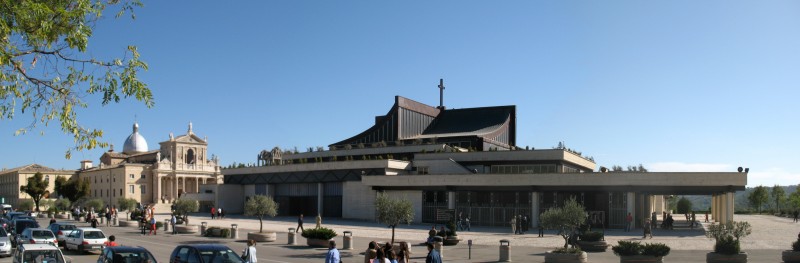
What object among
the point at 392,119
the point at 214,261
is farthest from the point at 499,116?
the point at 214,261

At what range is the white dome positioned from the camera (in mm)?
128250

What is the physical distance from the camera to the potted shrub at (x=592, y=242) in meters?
33.5

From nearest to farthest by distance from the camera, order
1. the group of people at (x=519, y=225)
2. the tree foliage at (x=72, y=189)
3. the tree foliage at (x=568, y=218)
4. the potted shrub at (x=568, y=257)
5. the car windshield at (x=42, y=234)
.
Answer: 1. the potted shrub at (x=568, y=257)
2. the tree foliage at (x=568, y=218)
3. the car windshield at (x=42, y=234)
4. the group of people at (x=519, y=225)
5. the tree foliage at (x=72, y=189)

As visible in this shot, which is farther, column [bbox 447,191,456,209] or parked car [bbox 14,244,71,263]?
column [bbox 447,191,456,209]

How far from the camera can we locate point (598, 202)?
171 feet

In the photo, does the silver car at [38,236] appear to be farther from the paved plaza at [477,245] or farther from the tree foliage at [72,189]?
the tree foliage at [72,189]

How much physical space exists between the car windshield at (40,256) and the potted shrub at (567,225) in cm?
1696

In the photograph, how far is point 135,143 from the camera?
128625 millimetres

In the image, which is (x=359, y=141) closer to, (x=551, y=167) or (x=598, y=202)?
(x=551, y=167)

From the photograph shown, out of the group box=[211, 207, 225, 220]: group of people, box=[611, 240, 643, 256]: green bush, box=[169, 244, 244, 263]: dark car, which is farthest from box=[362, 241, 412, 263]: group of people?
box=[211, 207, 225, 220]: group of people

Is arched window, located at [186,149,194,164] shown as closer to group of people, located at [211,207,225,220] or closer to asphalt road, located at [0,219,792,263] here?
group of people, located at [211,207,225,220]

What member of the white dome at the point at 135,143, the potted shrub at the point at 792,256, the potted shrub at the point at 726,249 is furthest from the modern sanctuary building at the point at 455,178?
the white dome at the point at 135,143

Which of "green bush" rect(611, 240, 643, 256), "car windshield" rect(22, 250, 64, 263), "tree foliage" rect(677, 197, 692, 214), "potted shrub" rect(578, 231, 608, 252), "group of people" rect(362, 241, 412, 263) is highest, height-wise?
"group of people" rect(362, 241, 412, 263)

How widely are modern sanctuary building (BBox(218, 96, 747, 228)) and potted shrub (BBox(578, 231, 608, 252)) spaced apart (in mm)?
16044
